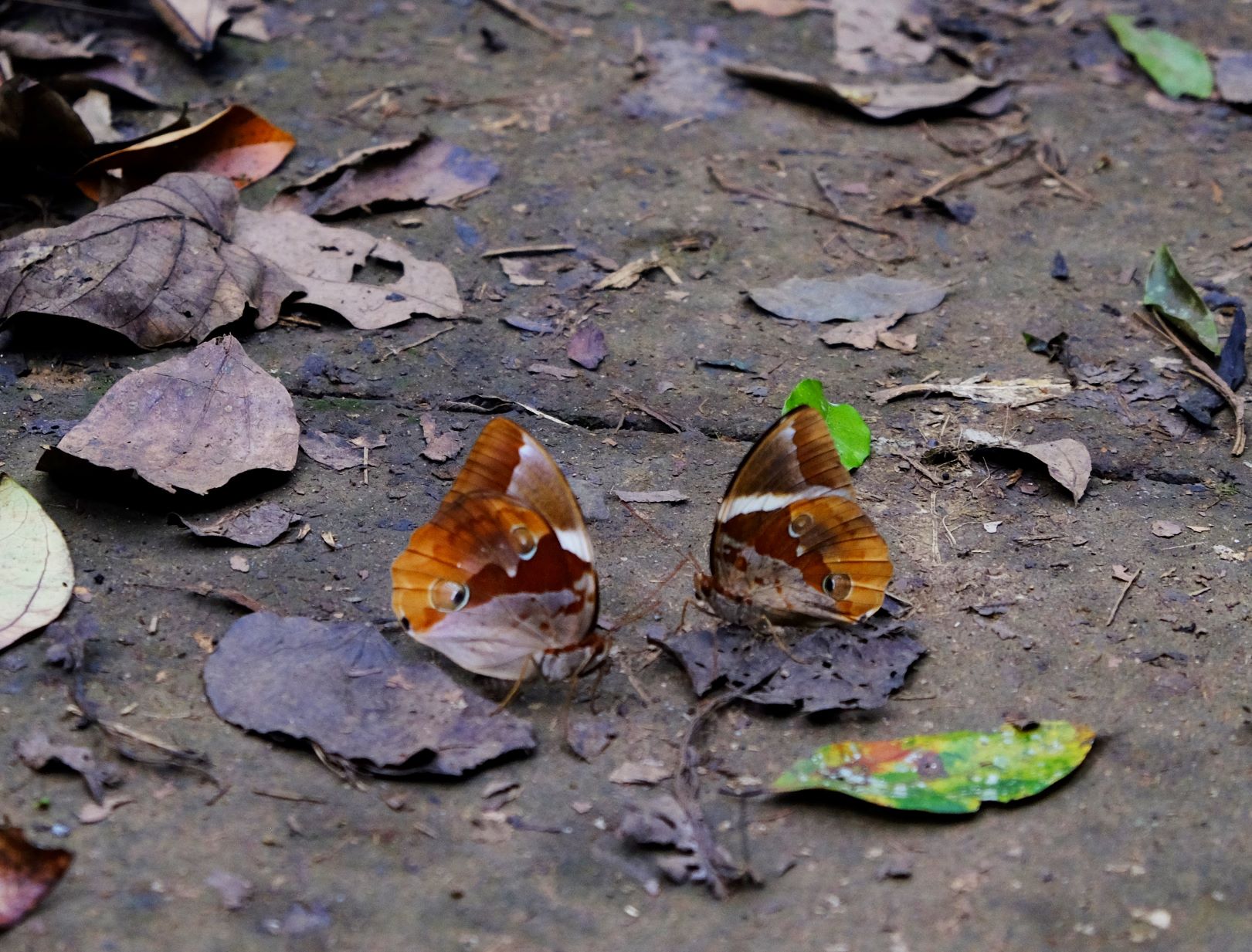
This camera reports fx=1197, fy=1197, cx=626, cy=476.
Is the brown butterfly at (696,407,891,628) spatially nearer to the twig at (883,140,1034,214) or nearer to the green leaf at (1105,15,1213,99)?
the twig at (883,140,1034,214)

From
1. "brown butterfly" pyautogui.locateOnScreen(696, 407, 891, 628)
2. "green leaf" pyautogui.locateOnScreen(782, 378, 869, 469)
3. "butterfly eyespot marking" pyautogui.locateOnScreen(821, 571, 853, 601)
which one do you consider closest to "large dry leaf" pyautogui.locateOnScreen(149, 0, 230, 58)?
"green leaf" pyautogui.locateOnScreen(782, 378, 869, 469)

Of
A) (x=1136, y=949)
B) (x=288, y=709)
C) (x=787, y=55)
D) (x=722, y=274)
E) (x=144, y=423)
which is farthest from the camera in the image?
(x=787, y=55)

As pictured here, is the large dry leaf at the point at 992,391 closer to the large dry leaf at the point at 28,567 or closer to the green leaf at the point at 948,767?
the green leaf at the point at 948,767

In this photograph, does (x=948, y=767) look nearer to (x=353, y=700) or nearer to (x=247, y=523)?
(x=353, y=700)

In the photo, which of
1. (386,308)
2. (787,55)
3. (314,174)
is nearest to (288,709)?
(386,308)

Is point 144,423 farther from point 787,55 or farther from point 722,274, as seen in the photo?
point 787,55

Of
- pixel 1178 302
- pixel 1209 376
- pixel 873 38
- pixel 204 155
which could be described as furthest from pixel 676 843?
pixel 873 38
